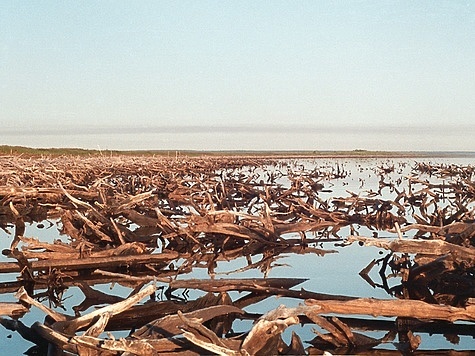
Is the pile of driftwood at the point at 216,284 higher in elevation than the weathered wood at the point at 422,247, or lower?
lower

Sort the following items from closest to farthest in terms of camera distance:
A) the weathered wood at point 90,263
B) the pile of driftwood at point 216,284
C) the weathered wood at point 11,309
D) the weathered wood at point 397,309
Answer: the pile of driftwood at point 216,284
the weathered wood at point 397,309
the weathered wood at point 11,309
the weathered wood at point 90,263

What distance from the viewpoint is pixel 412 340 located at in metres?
4.81

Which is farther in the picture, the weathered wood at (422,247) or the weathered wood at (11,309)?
the weathered wood at (11,309)

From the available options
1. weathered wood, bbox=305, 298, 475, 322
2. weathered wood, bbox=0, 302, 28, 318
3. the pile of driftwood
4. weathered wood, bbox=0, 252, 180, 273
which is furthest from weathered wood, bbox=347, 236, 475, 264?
weathered wood, bbox=0, 252, 180, 273

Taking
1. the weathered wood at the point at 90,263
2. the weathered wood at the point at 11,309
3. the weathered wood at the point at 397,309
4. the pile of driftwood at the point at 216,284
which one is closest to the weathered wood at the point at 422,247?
the pile of driftwood at the point at 216,284

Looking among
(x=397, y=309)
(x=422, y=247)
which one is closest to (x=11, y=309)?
(x=397, y=309)

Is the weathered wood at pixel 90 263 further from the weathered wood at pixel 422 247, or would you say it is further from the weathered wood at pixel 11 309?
the weathered wood at pixel 422 247

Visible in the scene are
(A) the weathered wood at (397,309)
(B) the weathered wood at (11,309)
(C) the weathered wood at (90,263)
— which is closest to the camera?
(A) the weathered wood at (397,309)

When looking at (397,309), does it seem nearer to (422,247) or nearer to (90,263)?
(422,247)

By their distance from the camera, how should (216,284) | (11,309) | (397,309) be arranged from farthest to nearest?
1. (216,284)
2. (11,309)
3. (397,309)

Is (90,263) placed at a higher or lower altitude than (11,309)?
lower

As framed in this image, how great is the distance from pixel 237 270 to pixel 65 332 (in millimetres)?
4013

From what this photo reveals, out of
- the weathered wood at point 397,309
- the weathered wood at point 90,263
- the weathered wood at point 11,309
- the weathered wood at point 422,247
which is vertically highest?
the weathered wood at point 422,247

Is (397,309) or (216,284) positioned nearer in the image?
(397,309)
